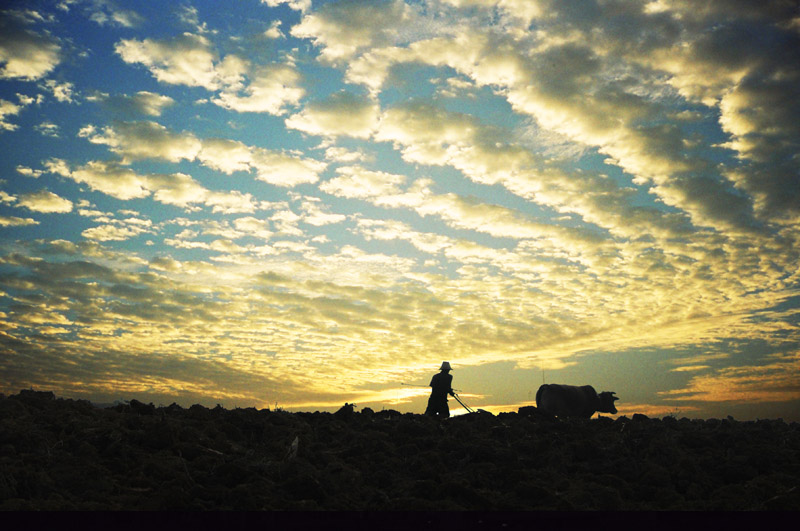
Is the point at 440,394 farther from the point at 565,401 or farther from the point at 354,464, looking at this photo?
the point at 354,464

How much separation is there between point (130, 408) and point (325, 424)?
4711 millimetres

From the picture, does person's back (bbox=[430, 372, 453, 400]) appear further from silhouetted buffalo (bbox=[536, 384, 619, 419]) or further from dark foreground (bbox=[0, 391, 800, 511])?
silhouetted buffalo (bbox=[536, 384, 619, 419])

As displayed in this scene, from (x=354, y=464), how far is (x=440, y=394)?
7235 mm

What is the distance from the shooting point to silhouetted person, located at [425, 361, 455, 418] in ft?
56.9

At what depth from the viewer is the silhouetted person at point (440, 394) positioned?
17.3 metres

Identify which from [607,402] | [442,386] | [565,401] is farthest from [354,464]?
[607,402]

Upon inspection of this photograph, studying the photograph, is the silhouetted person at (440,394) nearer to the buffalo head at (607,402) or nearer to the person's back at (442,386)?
the person's back at (442,386)

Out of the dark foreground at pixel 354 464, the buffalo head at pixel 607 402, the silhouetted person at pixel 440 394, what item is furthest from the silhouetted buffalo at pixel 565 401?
the dark foreground at pixel 354 464

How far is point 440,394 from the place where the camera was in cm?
1736

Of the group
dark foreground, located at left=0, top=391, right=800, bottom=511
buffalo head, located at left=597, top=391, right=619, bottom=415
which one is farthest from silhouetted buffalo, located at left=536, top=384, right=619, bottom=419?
dark foreground, located at left=0, top=391, right=800, bottom=511

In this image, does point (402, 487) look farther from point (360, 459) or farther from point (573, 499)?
point (573, 499)

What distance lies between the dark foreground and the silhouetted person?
9.18ft

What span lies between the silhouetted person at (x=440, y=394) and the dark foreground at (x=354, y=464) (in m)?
2.80

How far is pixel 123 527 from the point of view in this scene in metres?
4.61
